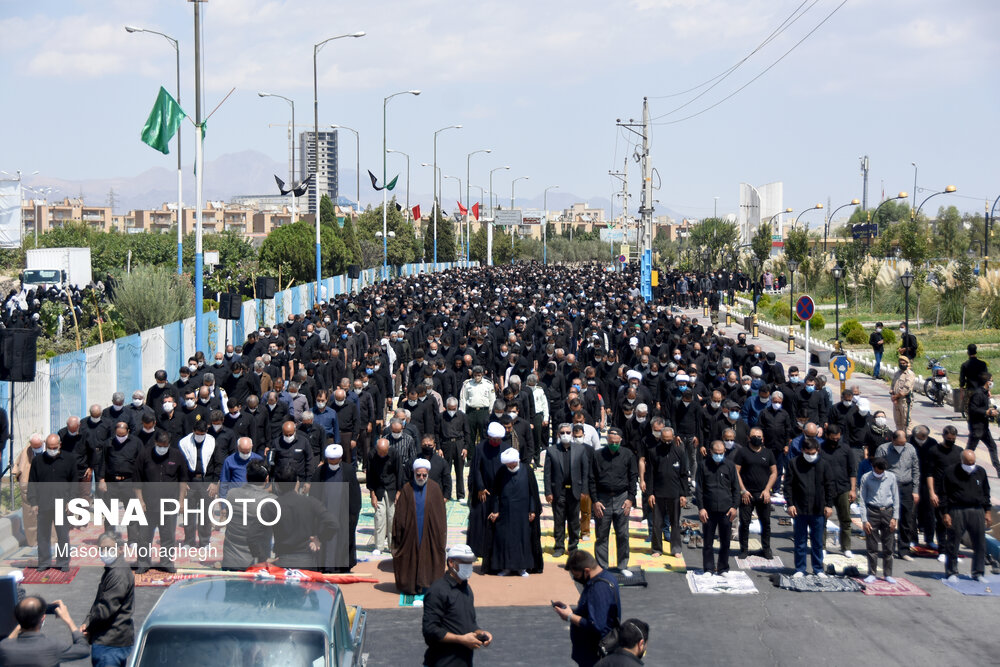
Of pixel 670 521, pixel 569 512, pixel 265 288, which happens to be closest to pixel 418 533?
pixel 569 512

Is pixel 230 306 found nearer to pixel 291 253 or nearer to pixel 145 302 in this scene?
pixel 145 302

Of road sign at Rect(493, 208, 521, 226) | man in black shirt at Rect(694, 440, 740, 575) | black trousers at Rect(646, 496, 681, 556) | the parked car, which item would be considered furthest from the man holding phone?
road sign at Rect(493, 208, 521, 226)

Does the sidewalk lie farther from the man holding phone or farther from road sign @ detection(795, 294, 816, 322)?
the man holding phone

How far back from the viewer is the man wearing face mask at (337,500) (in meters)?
11.1

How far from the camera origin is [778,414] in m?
14.9

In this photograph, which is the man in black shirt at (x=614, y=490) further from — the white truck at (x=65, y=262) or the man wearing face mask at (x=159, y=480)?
the white truck at (x=65, y=262)

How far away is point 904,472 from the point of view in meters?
12.0

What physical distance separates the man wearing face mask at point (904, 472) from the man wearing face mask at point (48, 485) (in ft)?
27.3

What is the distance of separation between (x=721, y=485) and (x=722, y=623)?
1778 millimetres

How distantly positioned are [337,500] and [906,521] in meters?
6.03

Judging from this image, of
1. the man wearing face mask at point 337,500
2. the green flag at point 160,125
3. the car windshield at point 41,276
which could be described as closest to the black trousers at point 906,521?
the man wearing face mask at point 337,500

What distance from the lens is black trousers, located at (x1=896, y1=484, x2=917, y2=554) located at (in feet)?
40.0

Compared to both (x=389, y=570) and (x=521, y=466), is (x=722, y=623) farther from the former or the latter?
(x=389, y=570)

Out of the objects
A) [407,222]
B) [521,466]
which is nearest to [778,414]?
[521,466]
